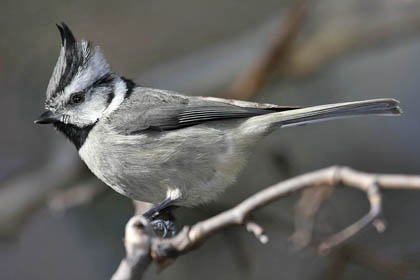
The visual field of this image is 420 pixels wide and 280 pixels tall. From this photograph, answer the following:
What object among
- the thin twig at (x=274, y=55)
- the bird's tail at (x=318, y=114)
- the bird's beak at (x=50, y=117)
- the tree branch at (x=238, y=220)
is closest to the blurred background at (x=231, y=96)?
the thin twig at (x=274, y=55)

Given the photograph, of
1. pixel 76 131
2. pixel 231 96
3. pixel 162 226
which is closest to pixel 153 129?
pixel 76 131

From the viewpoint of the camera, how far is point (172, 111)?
3117 millimetres

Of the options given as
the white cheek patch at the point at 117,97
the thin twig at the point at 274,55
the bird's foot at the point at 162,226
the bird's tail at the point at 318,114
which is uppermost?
the thin twig at the point at 274,55

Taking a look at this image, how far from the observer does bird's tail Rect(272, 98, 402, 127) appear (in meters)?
2.72

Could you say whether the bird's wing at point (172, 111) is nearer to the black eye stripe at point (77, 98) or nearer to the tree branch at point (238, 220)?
the black eye stripe at point (77, 98)

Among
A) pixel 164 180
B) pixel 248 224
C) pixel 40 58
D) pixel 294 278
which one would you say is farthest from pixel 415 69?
pixel 248 224

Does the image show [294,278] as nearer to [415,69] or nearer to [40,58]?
[415,69]

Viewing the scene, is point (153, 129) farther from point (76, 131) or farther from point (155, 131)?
point (76, 131)

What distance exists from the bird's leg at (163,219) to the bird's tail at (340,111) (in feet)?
2.17

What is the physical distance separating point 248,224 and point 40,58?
4091mm

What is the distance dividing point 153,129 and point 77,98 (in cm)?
40

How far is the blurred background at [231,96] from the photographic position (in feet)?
14.9

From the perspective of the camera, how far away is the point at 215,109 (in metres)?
3.08

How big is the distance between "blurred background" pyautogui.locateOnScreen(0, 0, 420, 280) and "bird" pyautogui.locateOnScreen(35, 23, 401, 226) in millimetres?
861
